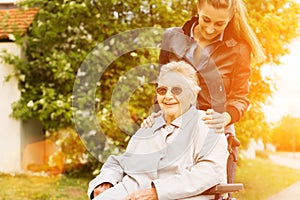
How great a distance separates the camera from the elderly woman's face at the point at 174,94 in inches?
110

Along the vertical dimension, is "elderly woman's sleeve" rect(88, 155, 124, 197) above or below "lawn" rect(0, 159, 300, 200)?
above

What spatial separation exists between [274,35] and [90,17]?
2.57m

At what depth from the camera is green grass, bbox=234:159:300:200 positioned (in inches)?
318

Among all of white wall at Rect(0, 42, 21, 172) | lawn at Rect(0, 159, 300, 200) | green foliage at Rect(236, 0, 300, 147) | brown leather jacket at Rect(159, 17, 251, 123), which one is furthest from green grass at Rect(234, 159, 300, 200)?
brown leather jacket at Rect(159, 17, 251, 123)

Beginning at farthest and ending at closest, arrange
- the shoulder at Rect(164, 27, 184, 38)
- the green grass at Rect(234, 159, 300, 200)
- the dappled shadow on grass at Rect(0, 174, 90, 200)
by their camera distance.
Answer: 1. the green grass at Rect(234, 159, 300, 200)
2. the dappled shadow on grass at Rect(0, 174, 90, 200)
3. the shoulder at Rect(164, 27, 184, 38)

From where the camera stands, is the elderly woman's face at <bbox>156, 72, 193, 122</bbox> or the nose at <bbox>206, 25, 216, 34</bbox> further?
the nose at <bbox>206, 25, 216, 34</bbox>

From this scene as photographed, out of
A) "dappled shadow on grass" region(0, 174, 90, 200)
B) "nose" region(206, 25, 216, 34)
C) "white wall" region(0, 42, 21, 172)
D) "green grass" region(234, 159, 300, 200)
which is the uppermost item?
"nose" region(206, 25, 216, 34)

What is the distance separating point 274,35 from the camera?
25.7 ft

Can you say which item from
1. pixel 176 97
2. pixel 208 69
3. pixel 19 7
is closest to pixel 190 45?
pixel 208 69

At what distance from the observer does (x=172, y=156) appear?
2773 mm

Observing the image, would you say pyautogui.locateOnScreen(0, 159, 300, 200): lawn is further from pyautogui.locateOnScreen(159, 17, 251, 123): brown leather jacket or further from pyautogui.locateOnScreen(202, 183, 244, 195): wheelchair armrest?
pyautogui.locateOnScreen(202, 183, 244, 195): wheelchair armrest

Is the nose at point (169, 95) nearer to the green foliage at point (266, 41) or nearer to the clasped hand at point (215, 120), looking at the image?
the clasped hand at point (215, 120)

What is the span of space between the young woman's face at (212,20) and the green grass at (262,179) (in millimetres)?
4596

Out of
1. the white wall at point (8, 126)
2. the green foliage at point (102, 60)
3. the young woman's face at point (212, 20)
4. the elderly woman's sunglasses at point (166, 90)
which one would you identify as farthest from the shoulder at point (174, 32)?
the white wall at point (8, 126)
